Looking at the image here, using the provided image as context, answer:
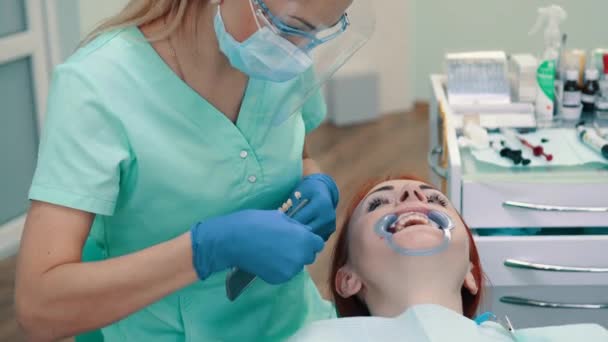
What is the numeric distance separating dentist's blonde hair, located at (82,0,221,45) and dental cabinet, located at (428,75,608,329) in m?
0.78

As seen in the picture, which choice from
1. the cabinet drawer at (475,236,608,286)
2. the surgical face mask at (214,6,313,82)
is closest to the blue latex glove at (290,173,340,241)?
the surgical face mask at (214,6,313,82)

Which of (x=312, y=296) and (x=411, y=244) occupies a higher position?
(x=411, y=244)

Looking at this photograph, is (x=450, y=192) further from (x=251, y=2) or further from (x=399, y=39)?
(x=399, y=39)

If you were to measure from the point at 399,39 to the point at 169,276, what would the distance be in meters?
3.73

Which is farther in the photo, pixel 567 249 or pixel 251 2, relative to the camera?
pixel 567 249

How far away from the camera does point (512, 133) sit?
2.13m

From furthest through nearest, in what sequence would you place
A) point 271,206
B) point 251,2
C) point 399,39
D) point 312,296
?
point 399,39 < point 312,296 < point 271,206 < point 251,2

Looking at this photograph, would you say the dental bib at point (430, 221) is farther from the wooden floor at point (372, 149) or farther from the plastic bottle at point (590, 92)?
the wooden floor at point (372, 149)

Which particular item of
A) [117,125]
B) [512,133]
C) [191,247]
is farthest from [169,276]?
[512,133]

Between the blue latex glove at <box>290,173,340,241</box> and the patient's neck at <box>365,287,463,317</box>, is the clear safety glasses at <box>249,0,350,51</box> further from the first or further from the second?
the patient's neck at <box>365,287,463,317</box>

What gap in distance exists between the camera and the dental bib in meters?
1.56

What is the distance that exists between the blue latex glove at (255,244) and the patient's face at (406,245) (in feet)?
0.95

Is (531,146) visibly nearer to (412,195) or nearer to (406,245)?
(412,195)

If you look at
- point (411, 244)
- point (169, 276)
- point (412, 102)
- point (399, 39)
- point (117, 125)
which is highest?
point (117, 125)
